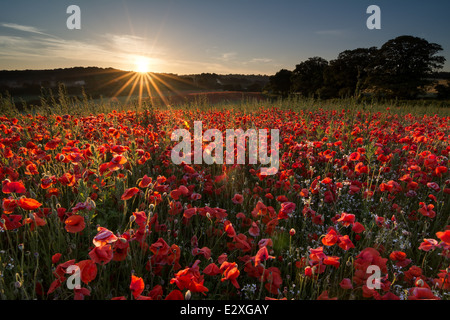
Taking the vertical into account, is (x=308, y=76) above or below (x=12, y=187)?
above

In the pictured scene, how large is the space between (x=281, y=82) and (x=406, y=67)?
90.6 feet

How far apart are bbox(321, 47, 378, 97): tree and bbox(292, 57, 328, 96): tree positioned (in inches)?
205

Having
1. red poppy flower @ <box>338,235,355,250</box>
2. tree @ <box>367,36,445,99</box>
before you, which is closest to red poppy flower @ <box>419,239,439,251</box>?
red poppy flower @ <box>338,235,355,250</box>

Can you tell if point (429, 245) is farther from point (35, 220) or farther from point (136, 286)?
point (35, 220)

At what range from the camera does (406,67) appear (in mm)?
37312

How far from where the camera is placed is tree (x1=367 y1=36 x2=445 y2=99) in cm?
3594

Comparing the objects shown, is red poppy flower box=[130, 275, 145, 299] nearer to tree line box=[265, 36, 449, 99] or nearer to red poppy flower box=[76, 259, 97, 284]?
red poppy flower box=[76, 259, 97, 284]

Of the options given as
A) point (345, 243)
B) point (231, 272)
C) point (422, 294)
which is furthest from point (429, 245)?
point (231, 272)

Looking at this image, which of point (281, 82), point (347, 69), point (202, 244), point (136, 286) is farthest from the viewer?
point (281, 82)

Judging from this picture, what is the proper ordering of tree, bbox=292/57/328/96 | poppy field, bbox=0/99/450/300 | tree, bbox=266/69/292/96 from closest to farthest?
1. poppy field, bbox=0/99/450/300
2. tree, bbox=292/57/328/96
3. tree, bbox=266/69/292/96

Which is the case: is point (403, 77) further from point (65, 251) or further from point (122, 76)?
point (65, 251)

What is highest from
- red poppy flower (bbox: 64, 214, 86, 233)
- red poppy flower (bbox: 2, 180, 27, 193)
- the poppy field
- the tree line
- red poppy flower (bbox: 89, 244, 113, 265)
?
the tree line

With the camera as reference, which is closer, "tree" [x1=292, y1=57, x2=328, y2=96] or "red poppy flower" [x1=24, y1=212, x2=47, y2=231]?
"red poppy flower" [x1=24, y1=212, x2=47, y2=231]

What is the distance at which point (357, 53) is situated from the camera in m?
44.2
